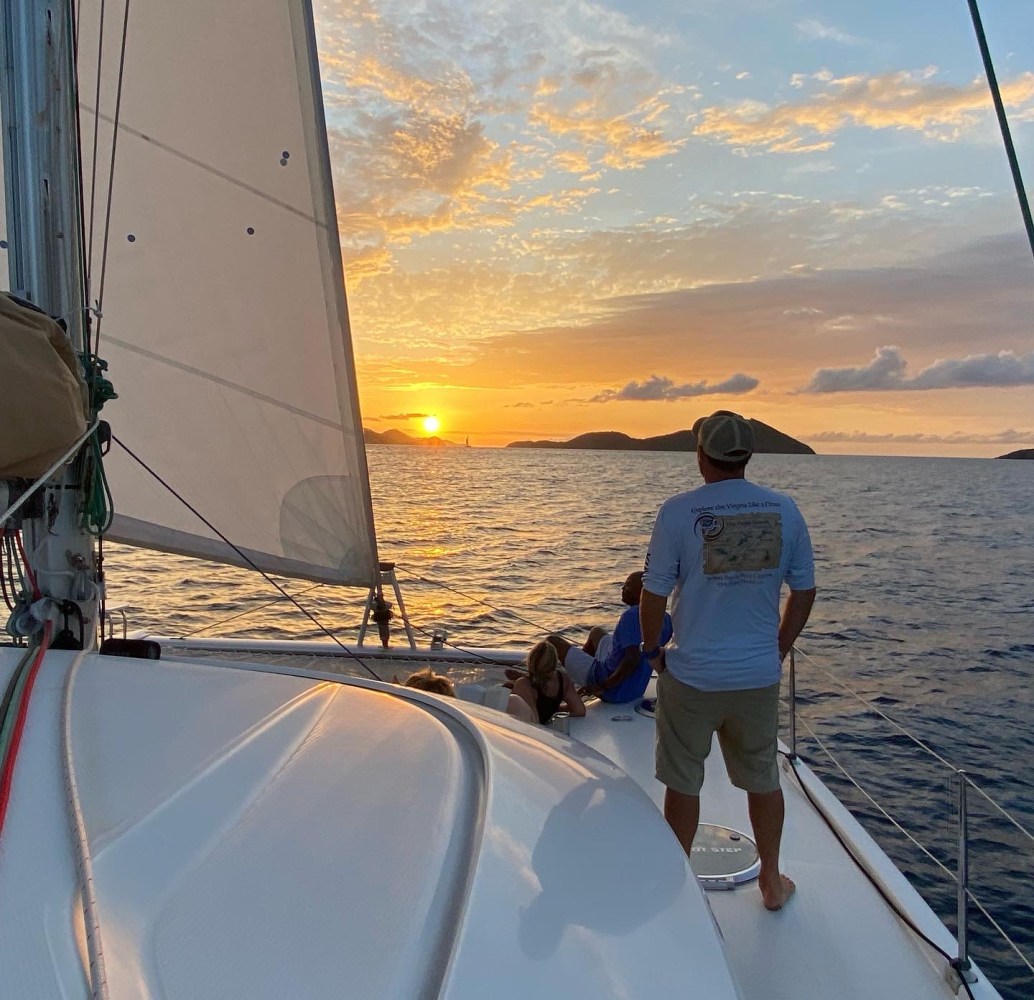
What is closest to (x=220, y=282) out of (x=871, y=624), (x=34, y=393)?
(x=34, y=393)

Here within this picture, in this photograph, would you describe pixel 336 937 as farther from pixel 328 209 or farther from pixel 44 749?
pixel 328 209

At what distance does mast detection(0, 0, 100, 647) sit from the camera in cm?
279

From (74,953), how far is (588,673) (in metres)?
4.30

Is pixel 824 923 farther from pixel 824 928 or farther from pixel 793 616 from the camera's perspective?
pixel 793 616

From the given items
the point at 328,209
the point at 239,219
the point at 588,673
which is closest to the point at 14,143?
the point at 239,219

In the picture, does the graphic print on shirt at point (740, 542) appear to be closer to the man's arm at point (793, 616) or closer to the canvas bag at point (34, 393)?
the man's arm at point (793, 616)

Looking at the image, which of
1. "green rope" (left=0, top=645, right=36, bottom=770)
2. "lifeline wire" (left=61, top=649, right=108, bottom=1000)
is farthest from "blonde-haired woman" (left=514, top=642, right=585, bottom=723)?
"lifeline wire" (left=61, top=649, right=108, bottom=1000)

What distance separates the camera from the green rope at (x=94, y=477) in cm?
284

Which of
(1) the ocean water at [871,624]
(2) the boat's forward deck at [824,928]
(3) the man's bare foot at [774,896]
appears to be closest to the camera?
(2) the boat's forward deck at [824,928]

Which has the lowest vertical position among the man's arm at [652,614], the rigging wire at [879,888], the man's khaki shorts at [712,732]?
the rigging wire at [879,888]

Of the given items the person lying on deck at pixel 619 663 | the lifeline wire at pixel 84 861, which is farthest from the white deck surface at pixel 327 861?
the person lying on deck at pixel 619 663

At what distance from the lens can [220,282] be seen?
4.42 meters

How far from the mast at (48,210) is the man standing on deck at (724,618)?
1.83 metres

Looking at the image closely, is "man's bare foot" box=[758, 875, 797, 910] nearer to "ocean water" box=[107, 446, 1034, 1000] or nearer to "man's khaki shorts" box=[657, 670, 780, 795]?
"man's khaki shorts" box=[657, 670, 780, 795]
